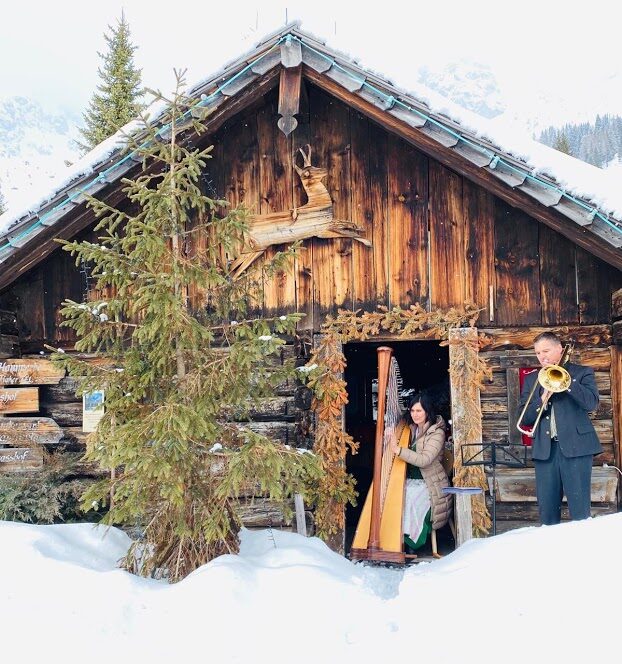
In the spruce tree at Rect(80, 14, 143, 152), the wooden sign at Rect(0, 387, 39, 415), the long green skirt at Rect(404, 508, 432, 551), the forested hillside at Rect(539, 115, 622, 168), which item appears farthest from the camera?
the forested hillside at Rect(539, 115, 622, 168)

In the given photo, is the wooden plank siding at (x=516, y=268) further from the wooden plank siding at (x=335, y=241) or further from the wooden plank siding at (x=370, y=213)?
the wooden plank siding at (x=335, y=241)

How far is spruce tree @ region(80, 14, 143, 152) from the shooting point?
72.7 ft

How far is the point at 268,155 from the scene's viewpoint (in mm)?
6887

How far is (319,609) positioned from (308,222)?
3973 millimetres

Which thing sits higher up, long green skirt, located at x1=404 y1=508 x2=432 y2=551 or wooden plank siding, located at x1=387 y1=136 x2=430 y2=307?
wooden plank siding, located at x1=387 y1=136 x2=430 y2=307

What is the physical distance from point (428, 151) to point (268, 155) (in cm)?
174

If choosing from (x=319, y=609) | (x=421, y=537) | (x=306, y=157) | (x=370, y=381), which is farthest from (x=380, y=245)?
(x=370, y=381)

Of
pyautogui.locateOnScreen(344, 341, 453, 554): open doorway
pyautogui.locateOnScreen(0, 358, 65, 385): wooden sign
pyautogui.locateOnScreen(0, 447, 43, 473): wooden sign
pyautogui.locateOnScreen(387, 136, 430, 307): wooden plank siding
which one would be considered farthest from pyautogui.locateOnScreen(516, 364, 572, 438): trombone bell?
pyautogui.locateOnScreen(344, 341, 453, 554): open doorway

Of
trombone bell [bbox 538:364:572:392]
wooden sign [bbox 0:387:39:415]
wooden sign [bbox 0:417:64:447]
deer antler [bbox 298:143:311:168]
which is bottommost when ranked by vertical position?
wooden sign [bbox 0:417:64:447]

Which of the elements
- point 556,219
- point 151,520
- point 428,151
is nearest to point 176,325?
point 151,520

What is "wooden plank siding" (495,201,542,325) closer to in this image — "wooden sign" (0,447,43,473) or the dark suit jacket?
the dark suit jacket

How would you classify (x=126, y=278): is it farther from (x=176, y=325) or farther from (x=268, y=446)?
(x=268, y=446)

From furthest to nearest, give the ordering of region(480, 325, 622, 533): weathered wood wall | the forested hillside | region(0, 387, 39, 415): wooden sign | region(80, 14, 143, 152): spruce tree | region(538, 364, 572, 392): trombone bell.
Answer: the forested hillside → region(80, 14, 143, 152): spruce tree → region(0, 387, 39, 415): wooden sign → region(480, 325, 622, 533): weathered wood wall → region(538, 364, 572, 392): trombone bell

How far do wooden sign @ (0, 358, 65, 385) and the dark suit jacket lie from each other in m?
4.84
